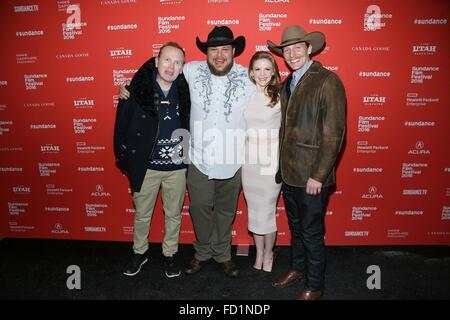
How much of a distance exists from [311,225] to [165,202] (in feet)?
4.41

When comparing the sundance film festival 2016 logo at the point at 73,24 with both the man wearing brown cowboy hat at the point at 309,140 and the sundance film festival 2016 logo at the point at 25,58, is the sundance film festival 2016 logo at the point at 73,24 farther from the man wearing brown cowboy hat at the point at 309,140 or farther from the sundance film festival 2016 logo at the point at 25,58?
the man wearing brown cowboy hat at the point at 309,140

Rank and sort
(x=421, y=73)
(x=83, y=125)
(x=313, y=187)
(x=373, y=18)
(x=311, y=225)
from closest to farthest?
1. (x=313, y=187)
2. (x=311, y=225)
3. (x=373, y=18)
4. (x=421, y=73)
5. (x=83, y=125)

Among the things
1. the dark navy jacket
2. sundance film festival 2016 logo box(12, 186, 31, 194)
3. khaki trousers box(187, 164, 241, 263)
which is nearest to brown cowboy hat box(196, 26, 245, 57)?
the dark navy jacket

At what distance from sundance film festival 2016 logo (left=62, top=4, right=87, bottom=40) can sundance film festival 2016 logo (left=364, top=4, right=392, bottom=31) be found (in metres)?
2.81

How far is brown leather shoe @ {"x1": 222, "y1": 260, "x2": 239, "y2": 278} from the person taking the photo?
9.27ft

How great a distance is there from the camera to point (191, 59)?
3088 mm

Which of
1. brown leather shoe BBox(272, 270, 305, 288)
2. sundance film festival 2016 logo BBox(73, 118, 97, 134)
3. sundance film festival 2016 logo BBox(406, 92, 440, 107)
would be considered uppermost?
sundance film festival 2016 logo BBox(406, 92, 440, 107)

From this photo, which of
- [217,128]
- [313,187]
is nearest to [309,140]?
[313,187]

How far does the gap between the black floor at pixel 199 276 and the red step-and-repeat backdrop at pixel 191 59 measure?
212 mm

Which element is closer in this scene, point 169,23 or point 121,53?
point 169,23

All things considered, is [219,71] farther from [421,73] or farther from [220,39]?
[421,73]

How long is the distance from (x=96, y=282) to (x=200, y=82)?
2044 millimetres

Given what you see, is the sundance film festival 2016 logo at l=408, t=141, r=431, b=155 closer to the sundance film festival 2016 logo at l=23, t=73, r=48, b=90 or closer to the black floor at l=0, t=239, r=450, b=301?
the black floor at l=0, t=239, r=450, b=301

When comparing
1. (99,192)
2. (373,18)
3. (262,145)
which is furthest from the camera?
(99,192)
